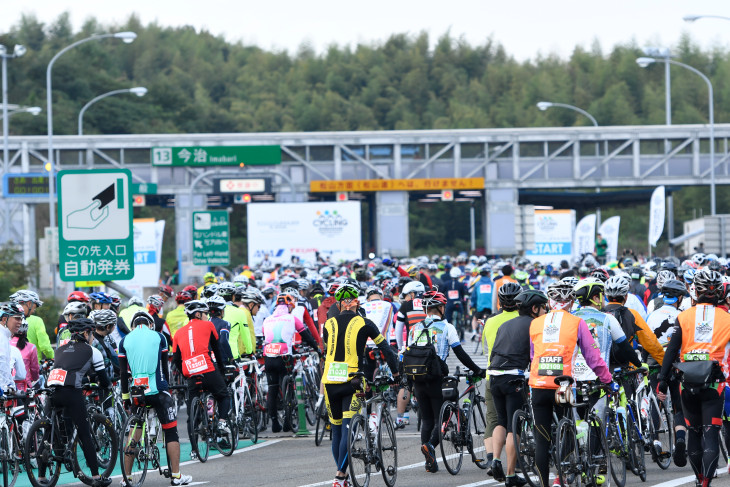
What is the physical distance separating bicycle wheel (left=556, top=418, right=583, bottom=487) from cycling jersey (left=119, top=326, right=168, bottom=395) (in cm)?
428

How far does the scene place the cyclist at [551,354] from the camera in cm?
1026

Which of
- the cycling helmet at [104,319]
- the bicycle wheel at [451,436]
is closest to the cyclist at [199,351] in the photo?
the cycling helmet at [104,319]

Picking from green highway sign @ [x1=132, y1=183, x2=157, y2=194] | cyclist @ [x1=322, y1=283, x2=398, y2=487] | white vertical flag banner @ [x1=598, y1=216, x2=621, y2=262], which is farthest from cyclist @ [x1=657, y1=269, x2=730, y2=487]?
green highway sign @ [x1=132, y1=183, x2=157, y2=194]

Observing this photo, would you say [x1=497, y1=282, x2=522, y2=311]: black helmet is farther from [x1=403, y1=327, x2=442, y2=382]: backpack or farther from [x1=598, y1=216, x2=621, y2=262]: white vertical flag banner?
[x1=598, y1=216, x2=621, y2=262]: white vertical flag banner

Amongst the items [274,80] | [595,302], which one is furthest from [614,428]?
[274,80]

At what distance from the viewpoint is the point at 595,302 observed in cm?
1138

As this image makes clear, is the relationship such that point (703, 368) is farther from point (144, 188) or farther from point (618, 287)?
point (144, 188)

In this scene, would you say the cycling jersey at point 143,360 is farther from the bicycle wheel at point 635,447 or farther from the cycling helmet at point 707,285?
the cycling helmet at point 707,285

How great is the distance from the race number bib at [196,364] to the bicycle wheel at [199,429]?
0.33 m

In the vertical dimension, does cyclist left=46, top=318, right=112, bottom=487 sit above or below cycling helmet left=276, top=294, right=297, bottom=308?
below

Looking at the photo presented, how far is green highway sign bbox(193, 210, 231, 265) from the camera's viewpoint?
3541cm

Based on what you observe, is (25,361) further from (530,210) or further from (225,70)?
(225,70)

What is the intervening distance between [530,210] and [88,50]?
7778 cm

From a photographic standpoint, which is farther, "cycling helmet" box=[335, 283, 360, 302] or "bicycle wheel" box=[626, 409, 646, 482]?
"cycling helmet" box=[335, 283, 360, 302]
